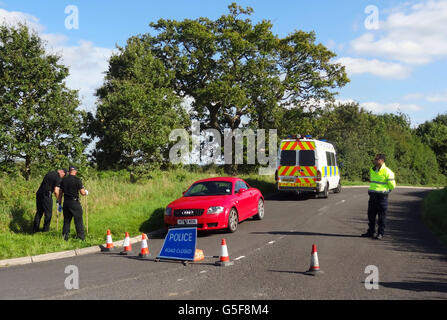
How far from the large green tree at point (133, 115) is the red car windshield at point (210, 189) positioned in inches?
437

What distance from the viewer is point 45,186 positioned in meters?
11.2

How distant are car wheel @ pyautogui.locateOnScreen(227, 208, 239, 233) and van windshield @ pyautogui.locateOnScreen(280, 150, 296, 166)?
8076 millimetres

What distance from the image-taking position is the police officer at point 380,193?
32.9ft

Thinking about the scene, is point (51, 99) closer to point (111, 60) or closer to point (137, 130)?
point (137, 130)

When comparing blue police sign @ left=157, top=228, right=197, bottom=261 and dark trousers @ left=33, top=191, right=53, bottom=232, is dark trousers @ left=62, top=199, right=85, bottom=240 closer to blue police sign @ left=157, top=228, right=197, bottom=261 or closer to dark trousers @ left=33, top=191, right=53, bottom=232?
dark trousers @ left=33, top=191, right=53, bottom=232

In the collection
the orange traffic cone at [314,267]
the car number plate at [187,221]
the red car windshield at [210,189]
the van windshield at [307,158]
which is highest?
the van windshield at [307,158]

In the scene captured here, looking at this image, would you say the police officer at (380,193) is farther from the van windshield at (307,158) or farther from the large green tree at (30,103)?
the large green tree at (30,103)

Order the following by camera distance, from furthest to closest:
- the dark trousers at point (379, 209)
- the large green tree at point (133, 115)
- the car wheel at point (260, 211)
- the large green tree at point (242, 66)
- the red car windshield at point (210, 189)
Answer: the large green tree at point (242, 66) → the large green tree at point (133, 115) → the car wheel at point (260, 211) → the red car windshield at point (210, 189) → the dark trousers at point (379, 209)

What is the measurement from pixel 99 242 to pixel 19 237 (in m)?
1.92

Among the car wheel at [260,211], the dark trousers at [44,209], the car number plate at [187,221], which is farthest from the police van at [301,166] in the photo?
the dark trousers at [44,209]

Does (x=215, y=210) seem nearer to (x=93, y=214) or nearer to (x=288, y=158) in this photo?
(x=93, y=214)

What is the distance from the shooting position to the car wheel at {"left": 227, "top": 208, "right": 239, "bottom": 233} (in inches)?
437

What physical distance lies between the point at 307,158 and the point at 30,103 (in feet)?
39.7

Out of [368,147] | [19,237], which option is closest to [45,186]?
[19,237]
